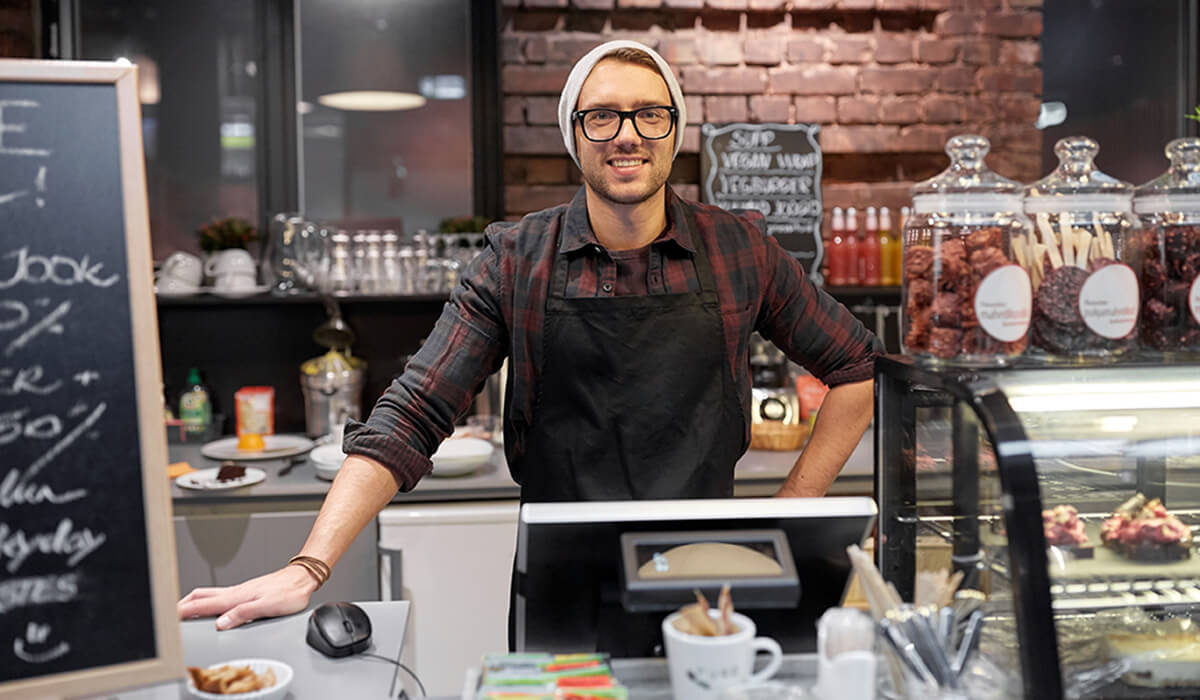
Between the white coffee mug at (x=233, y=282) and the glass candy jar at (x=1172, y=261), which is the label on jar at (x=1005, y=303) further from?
the white coffee mug at (x=233, y=282)

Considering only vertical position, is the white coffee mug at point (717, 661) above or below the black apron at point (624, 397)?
below

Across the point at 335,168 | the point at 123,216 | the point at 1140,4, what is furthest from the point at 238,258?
the point at 1140,4

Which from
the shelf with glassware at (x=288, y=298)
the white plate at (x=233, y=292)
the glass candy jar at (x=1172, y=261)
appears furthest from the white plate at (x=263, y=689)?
the white plate at (x=233, y=292)

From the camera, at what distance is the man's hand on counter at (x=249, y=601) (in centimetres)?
139

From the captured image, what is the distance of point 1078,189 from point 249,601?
1233 mm

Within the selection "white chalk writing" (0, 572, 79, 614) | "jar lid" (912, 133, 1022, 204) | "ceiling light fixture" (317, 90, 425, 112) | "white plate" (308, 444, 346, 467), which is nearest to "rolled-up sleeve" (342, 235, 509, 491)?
"white chalk writing" (0, 572, 79, 614)

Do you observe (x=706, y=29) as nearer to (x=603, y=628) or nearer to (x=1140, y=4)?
(x=1140, y=4)

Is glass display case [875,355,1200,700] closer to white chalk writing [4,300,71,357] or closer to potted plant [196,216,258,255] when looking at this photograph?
white chalk writing [4,300,71,357]

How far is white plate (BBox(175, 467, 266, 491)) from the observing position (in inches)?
106

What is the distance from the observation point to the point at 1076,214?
1.31 metres

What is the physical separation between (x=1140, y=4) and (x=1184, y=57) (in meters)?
0.28

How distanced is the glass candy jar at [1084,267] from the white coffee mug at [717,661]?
0.58 meters

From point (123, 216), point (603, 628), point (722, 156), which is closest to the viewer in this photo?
point (123, 216)

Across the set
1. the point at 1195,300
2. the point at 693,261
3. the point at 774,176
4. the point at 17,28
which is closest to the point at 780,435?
the point at 774,176
